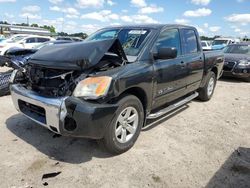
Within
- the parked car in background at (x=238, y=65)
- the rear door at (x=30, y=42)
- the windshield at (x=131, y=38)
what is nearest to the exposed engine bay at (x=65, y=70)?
the windshield at (x=131, y=38)

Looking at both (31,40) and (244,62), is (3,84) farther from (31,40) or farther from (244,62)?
(31,40)

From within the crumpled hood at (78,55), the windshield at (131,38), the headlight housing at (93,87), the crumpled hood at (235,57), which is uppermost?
the windshield at (131,38)

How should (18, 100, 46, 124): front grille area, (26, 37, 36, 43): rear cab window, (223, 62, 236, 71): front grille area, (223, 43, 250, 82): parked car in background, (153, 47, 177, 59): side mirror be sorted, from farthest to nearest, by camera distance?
(26, 37, 36, 43): rear cab window < (223, 62, 236, 71): front grille area < (223, 43, 250, 82): parked car in background < (153, 47, 177, 59): side mirror < (18, 100, 46, 124): front grille area

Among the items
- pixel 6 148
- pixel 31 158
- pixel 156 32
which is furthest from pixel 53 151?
pixel 156 32

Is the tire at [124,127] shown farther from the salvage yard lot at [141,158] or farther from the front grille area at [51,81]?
the front grille area at [51,81]

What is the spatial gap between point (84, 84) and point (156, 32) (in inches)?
66.1

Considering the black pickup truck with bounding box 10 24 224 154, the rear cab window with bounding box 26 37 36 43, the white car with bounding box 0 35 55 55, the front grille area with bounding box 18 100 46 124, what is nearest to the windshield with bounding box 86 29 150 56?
the black pickup truck with bounding box 10 24 224 154

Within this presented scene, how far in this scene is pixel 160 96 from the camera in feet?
13.3

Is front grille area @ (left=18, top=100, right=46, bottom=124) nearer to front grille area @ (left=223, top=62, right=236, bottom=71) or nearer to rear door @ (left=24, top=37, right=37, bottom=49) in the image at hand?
front grille area @ (left=223, top=62, right=236, bottom=71)

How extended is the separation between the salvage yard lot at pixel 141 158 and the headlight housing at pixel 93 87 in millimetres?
929

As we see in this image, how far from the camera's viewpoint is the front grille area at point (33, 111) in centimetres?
322

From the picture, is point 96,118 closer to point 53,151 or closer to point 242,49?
point 53,151

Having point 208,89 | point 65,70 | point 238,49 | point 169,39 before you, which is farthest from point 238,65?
point 65,70

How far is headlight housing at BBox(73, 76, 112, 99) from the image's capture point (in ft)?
9.64
